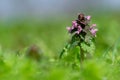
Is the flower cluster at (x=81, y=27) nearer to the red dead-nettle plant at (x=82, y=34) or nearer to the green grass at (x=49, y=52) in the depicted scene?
the red dead-nettle plant at (x=82, y=34)

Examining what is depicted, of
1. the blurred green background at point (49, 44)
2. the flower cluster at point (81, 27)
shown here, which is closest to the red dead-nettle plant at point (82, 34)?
the flower cluster at point (81, 27)

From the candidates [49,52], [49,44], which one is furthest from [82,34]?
[49,44]

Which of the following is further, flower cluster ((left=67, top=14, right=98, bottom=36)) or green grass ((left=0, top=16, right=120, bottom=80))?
flower cluster ((left=67, top=14, right=98, bottom=36))

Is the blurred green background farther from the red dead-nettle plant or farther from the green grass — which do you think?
the red dead-nettle plant

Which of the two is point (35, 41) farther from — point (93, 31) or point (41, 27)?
point (93, 31)

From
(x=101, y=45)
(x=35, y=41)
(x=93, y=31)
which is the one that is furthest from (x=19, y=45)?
(x=93, y=31)

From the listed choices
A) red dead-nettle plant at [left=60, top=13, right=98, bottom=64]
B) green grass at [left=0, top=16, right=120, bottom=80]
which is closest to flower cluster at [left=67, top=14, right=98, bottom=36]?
red dead-nettle plant at [left=60, top=13, right=98, bottom=64]

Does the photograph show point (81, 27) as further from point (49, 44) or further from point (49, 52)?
point (49, 44)
